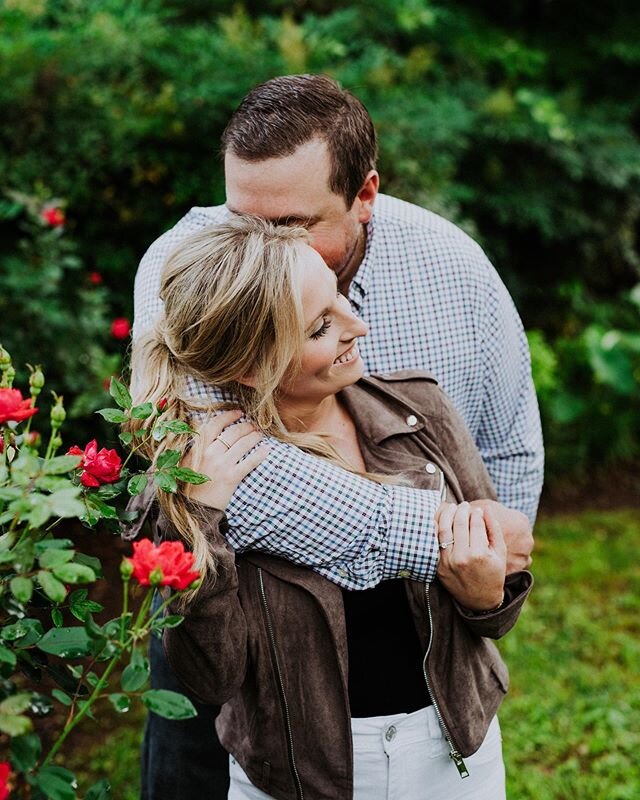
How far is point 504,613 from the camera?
1.82 meters

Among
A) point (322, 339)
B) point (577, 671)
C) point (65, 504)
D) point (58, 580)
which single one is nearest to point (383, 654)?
point (322, 339)

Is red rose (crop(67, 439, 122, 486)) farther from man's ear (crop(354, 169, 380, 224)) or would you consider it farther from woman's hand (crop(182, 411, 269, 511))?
man's ear (crop(354, 169, 380, 224))

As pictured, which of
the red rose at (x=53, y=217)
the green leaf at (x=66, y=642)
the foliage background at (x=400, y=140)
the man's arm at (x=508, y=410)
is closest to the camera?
the green leaf at (x=66, y=642)

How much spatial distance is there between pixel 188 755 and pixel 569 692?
7.24 feet

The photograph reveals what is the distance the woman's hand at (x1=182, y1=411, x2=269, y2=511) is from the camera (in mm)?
1692

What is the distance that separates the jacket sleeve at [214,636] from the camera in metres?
1.64

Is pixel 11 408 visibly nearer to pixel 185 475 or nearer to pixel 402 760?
pixel 185 475

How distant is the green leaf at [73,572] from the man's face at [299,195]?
1150mm

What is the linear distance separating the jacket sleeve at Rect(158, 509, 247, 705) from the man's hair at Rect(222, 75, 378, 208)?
90cm

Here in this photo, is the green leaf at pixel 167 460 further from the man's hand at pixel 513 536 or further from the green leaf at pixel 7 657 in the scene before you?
the man's hand at pixel 513 536

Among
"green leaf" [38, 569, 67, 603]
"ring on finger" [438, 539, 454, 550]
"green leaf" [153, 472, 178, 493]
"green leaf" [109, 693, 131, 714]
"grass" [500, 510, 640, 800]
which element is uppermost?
"green leaf" [38, 569, 67, 603]

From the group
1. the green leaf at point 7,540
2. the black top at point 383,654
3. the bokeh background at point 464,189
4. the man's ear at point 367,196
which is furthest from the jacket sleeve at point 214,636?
the bokeh background at point 464,189

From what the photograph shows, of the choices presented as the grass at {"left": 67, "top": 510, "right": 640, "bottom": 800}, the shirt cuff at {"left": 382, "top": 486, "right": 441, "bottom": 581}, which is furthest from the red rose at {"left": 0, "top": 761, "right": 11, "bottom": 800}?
the grass at {"left": 67, "top": 510, "right": 640, "bottom": 800}

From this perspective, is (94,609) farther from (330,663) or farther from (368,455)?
(368,455)
